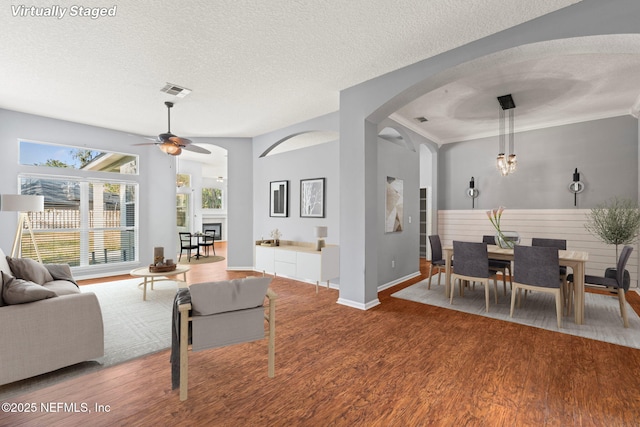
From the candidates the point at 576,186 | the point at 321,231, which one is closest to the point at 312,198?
the point at 321,231

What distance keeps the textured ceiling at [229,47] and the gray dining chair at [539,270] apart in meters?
2.41

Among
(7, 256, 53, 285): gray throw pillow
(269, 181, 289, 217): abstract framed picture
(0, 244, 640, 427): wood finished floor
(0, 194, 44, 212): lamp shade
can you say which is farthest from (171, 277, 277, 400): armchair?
(269, 181, 289, 217): abstract framed picture

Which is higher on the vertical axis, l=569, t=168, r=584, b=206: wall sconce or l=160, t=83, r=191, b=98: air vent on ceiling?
l=160, t=83, r=191, b=98: air vent on ceiling

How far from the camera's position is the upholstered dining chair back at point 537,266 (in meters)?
3.27

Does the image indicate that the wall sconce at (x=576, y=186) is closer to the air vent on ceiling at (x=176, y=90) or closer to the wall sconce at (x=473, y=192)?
the wall sconce at (x=473, y=192)

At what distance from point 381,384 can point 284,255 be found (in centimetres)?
338

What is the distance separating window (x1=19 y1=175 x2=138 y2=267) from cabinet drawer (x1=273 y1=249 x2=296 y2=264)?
3393 millimetres

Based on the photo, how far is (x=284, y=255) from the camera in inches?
210

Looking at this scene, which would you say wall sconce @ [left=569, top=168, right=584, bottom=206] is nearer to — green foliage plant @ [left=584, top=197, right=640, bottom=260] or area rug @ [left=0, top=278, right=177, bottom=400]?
green foliage plant @ [left=584, top=197, right=640, bottom=260]

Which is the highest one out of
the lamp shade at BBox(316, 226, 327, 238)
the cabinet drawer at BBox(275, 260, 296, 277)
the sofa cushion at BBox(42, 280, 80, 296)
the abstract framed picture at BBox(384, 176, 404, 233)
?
the abstract framed picture at BBox(384, 176, 404, 233)

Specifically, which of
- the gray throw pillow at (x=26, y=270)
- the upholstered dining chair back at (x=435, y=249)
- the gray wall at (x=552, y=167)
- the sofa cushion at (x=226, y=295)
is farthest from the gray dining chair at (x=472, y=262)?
the gray throw pillow at (x=26, y=270)

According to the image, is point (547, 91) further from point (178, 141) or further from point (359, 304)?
point (178, 141)

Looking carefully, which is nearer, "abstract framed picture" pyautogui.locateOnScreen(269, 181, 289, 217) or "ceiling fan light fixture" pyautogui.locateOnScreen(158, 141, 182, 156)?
"ceiling fan light fixture" pyautogui.locateOnScreen(158, 141, 182, 156)

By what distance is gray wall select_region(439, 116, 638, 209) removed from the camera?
4.96 metres
